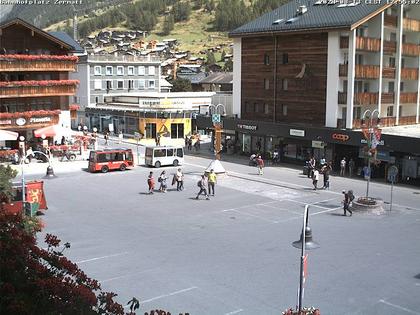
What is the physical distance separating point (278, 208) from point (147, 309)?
674 inches

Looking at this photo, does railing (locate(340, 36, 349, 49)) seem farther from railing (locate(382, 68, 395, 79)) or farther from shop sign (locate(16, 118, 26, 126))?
shop sign (locate(16, 118, 26, 126))

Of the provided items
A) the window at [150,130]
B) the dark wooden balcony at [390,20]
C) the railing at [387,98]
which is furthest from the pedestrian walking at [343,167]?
the window at [150,130]

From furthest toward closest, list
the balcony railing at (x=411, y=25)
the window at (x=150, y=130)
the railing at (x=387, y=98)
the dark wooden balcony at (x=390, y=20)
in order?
the window at (x=150, y=130)
the balcony railing at (x=411, y=25)
the railing at (x=387, y=98)
the dark wooden balcony at (x=390, y=20)

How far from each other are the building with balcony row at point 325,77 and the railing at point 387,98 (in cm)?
9

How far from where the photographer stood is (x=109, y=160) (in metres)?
47.1

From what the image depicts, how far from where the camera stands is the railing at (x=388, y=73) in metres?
51.7

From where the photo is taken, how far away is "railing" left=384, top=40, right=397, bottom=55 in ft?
169

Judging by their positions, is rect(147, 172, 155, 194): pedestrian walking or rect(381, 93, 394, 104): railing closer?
rect(147, 172, 155, 194): pedestrian walking

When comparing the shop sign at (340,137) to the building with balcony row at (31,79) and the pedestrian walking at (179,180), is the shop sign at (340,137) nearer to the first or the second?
the pedestrian walking at (179,180)

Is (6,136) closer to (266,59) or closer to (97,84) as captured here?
(266,59)

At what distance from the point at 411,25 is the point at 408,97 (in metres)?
6.52

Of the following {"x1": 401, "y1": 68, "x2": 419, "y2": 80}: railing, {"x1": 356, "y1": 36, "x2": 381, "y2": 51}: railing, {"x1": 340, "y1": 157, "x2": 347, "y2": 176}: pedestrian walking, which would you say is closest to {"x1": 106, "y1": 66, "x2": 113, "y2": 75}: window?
{"x1": 401, "y1": 68, "x2": 419, "y2": 80}: railing

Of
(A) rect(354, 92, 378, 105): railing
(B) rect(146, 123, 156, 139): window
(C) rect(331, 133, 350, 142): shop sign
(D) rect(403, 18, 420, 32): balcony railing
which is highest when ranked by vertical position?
(D) rect(403, 18, 420, 32): balcony railing

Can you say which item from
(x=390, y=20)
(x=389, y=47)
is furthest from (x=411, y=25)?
(x=389, y=47)
